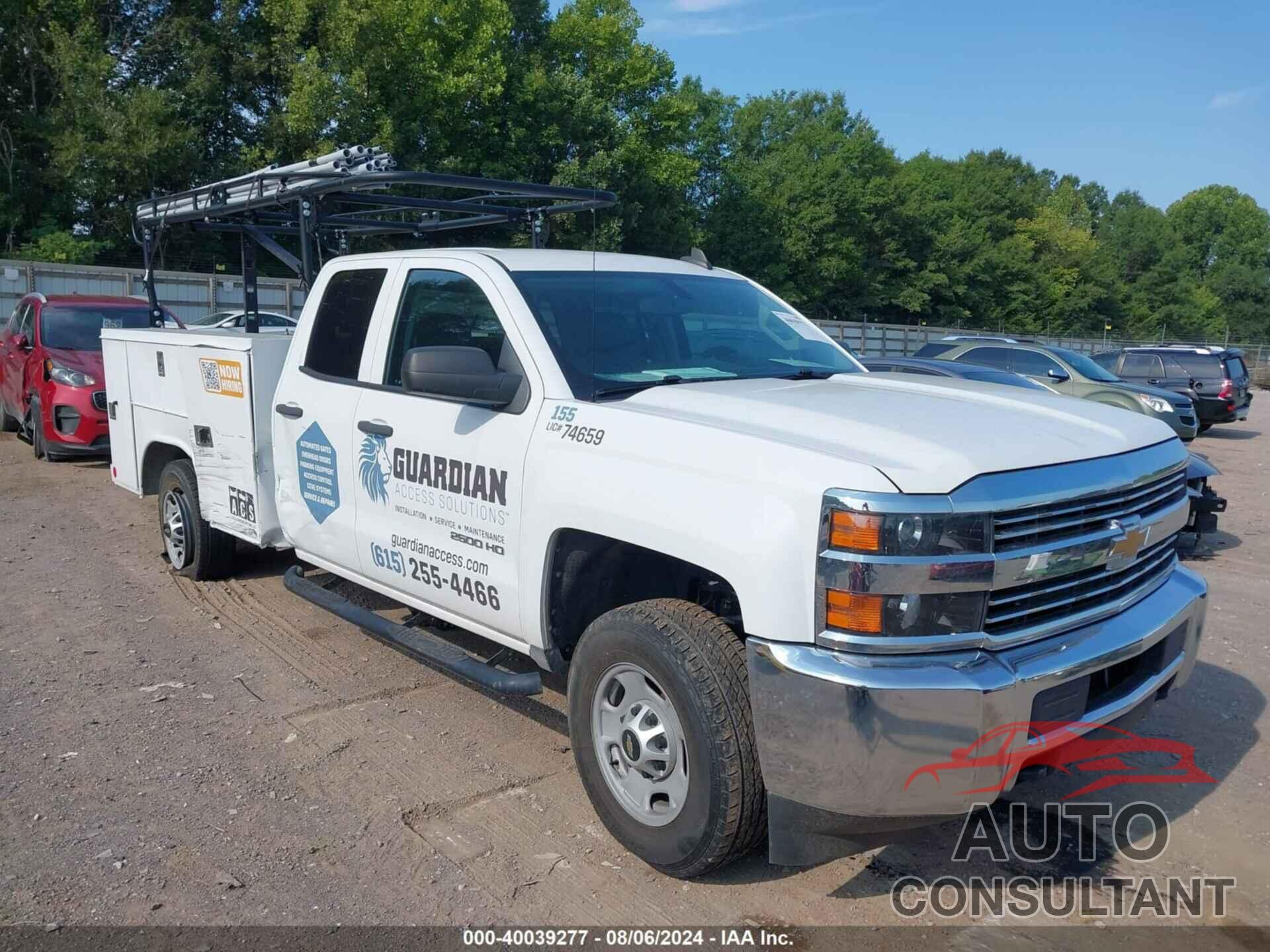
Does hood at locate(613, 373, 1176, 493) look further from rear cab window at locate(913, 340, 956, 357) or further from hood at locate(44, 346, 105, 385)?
rear cab window at locate(913, 340, 956, 357)

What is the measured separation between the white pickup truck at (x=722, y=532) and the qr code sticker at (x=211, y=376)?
781 mm

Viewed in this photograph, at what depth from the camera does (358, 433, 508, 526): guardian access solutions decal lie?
394cm

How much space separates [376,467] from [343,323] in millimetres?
889

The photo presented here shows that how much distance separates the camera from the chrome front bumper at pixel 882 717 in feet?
8.96

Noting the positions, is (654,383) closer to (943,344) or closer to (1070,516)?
(1070,516)

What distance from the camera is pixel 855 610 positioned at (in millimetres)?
2785

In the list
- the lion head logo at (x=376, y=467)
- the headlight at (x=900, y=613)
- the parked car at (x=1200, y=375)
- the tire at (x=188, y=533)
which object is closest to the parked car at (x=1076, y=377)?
the parked car at (x=1200, y=375)

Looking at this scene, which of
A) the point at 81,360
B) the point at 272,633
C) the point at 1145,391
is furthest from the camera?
the point at 1145,391

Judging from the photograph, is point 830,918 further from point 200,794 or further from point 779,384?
point 200,794

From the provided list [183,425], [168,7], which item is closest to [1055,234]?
[168,7]

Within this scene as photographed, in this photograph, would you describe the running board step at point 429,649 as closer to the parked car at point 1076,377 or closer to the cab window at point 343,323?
the cab window at point 343,323

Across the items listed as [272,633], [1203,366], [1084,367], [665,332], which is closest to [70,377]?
[272,633]

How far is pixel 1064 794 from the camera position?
4.10 metres

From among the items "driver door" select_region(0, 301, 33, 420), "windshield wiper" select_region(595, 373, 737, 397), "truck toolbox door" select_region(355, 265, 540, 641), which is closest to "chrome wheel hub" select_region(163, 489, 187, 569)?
"truck toolbox door" select_region(355, 265, 540, 641)
